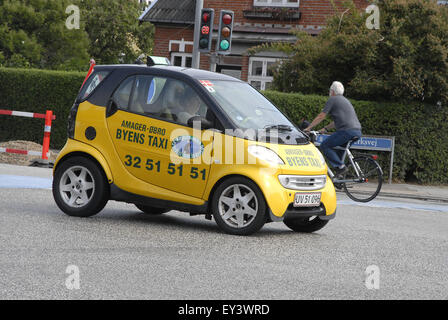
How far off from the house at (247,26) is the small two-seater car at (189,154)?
18.9 meters

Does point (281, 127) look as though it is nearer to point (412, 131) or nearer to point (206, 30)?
point (206, 30)

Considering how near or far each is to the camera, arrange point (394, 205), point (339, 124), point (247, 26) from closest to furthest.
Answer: point (339, 124), point (394, 205), point (247, 26)

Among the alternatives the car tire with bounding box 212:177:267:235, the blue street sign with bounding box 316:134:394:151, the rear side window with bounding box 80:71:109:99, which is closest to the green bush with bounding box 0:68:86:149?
the blue street sign with bounding box 316:134:394:151

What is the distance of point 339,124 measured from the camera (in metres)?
13.6

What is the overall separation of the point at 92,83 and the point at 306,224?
119 inches

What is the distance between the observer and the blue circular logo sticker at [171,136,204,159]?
8.72 m

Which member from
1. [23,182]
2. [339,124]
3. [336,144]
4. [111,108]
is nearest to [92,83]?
[111,108]

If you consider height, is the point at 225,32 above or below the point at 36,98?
above

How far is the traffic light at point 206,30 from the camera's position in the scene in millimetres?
19016

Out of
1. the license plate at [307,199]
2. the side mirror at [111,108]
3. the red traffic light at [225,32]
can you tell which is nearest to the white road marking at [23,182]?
the side mirror at [111,108]

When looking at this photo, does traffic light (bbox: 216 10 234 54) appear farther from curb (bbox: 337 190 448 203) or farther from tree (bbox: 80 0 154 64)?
tree (bbox: 80 0 154 64)

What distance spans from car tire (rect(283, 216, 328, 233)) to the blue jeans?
4330mm

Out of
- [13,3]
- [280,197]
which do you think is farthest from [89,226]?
[13,3]
